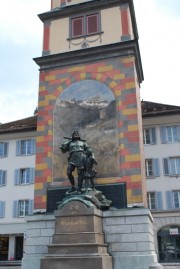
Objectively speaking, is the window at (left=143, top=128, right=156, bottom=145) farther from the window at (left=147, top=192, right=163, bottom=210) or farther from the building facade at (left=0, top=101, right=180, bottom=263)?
the window at (left=147, top=192, right=163, bottom=210)

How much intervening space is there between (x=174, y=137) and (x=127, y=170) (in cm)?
1609

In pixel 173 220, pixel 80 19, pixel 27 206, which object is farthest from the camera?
pixel 27 206

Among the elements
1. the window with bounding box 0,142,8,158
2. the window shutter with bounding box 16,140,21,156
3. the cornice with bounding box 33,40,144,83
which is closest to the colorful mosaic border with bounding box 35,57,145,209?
the cornice with bounding box 33,40,144,83

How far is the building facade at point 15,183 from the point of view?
33219 mm

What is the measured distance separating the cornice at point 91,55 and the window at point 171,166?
499 inches

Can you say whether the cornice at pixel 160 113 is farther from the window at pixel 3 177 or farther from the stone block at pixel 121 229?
the stone block at pixel 121 229

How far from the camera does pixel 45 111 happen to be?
1903 centimetres

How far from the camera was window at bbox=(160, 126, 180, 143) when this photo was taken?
31.5 m

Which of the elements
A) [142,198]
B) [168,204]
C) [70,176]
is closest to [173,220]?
[168,204]

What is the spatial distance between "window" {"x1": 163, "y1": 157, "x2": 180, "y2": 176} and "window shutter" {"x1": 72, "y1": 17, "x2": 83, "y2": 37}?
49.8 ft

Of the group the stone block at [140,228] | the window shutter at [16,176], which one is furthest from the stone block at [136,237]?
the window shutter at [16,176]

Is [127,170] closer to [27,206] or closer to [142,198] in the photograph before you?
[142,198]

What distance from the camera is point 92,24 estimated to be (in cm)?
2036

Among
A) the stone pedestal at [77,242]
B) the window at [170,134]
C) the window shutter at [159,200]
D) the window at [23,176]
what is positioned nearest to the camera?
the stone pedestal at [77,242]
